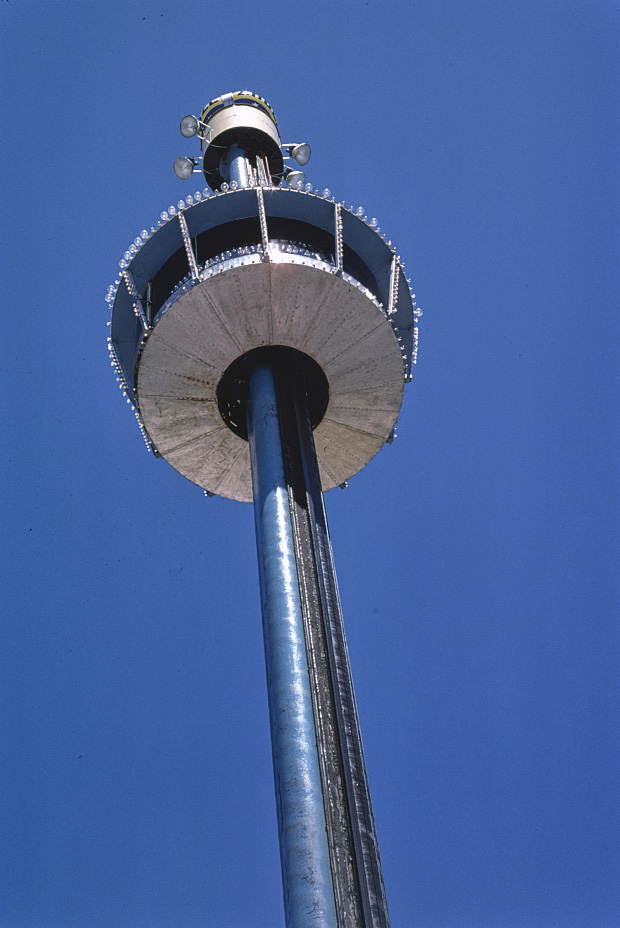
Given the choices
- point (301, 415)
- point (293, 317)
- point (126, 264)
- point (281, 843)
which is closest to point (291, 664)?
point (281, 843)

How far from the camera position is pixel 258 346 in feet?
88.4

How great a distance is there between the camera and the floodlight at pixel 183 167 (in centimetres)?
3488

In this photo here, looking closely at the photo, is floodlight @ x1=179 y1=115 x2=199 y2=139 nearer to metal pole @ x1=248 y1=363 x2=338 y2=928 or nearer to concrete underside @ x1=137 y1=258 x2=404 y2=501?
concrete underside @ x1=137 y1=258 x2=404 y2=501

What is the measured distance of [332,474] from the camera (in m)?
31.4

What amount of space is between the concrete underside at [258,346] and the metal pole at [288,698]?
246cm

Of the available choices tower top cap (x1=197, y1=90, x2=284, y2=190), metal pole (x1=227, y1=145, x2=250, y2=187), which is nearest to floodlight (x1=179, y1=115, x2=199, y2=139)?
tower top cap (x1=197, y1=90, x2=284, y2=190)

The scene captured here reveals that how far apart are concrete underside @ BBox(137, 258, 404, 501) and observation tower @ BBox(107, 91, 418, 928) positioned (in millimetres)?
49

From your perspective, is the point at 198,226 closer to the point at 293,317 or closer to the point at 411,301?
the point at 293,317

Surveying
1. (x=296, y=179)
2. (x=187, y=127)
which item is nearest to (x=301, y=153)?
(x=296, y=179)

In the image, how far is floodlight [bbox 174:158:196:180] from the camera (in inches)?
1373

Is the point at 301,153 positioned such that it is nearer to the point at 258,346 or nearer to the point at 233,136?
the point at 233,136

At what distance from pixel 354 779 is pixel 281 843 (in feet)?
7.05

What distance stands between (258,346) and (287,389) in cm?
183

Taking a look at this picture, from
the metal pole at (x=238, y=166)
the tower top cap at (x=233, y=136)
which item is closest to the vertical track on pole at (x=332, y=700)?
the metal pole at (x=238, y=166)
